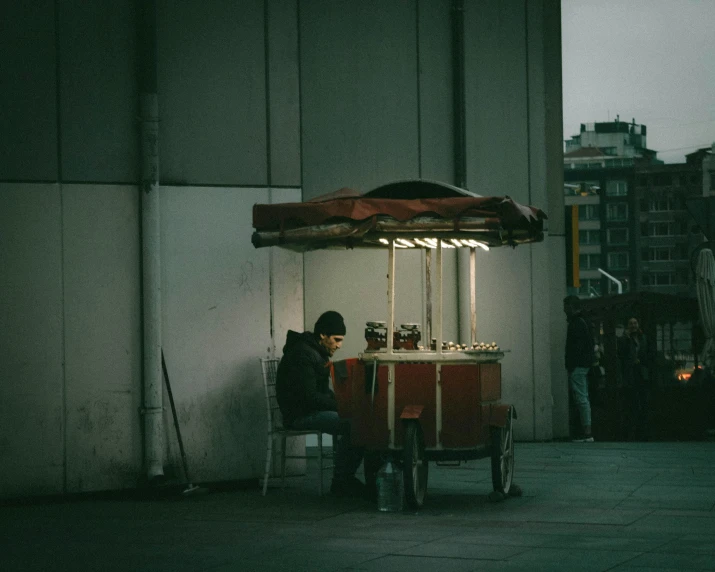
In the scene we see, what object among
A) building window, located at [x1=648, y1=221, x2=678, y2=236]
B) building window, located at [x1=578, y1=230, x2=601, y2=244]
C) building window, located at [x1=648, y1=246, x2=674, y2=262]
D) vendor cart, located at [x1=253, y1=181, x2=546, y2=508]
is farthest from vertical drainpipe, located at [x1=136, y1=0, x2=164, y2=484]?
building window, located at [x1=578, y1=230, x2=601, y2=244]

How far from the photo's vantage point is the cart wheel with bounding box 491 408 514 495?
10.5 meters

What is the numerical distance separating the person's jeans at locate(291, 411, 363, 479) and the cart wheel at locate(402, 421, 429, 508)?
2.69 feet

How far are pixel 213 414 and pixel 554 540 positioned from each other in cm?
447

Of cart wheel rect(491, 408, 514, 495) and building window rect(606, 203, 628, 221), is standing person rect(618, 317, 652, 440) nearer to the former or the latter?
cart wheel rect(491, 408, 514, 495)

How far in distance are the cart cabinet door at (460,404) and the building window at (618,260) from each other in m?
132

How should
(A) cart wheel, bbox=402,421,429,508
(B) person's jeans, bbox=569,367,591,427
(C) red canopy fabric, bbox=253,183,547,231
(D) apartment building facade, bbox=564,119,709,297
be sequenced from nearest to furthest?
1. (A) cart wheel, bbox=402,421,429,508
2. (C) red canopy fabric, bbox=253,183,547,231
3. (B) person's jeans, bbox=569,367,591,427
4. (D) apartment building facade, bbox=564,119,709,297

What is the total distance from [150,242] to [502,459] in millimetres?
3746

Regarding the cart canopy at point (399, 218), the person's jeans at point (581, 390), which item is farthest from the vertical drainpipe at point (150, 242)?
the person's jeans at point (581, 390)

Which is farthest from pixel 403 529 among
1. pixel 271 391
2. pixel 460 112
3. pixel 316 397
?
pixel 460 112

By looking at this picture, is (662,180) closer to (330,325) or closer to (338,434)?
(330,325)

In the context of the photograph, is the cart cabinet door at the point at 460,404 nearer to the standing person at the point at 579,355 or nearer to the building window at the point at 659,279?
the standing person at the point at 579,355

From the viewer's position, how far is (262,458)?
477 inches

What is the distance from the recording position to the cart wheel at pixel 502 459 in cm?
1053

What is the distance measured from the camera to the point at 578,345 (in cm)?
1675
